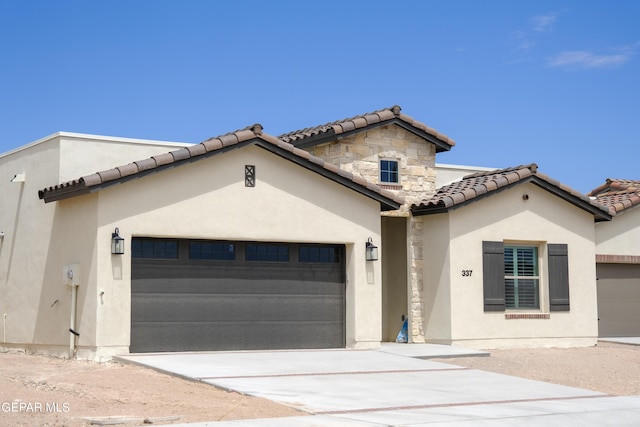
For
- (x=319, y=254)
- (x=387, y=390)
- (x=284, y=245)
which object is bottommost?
(x=387, y=390)

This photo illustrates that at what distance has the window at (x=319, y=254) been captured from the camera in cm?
1942

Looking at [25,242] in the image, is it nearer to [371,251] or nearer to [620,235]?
[371,251]

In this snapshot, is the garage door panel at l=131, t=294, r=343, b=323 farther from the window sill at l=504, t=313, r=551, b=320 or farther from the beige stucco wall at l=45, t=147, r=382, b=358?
the window sill at l=504, t=313, r=551, b=320

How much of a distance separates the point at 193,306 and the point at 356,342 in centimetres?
366

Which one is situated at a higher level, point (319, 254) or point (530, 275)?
point (319, 254)

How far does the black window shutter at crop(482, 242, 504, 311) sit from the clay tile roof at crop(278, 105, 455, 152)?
2.86m

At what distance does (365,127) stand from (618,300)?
900 cm

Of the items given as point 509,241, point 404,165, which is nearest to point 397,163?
point 404,165

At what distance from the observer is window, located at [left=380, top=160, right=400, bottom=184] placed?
71.1ft

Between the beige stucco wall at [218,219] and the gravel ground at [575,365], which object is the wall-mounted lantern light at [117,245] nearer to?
the beige stucco wall at [218,219]

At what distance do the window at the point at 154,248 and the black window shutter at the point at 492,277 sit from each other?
7.25 metres

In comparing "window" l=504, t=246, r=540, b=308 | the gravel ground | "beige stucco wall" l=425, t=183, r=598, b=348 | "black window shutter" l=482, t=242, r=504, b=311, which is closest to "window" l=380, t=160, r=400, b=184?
"beige stucco wall" l=425, t=183, r=598, b=348

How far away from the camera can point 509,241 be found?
2161cm

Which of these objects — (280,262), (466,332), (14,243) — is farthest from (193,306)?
(466,332)
